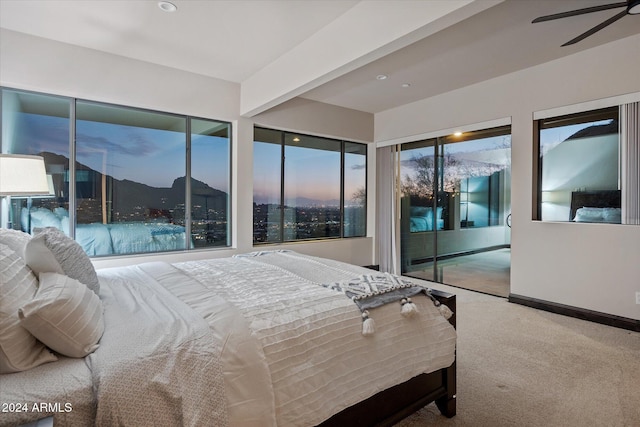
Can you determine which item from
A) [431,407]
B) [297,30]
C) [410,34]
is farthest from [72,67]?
[431,407]

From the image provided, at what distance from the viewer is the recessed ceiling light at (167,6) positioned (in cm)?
264

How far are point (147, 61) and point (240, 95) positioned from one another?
1.11 meters

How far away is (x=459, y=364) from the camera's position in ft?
8.14

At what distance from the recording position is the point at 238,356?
4.02 feet

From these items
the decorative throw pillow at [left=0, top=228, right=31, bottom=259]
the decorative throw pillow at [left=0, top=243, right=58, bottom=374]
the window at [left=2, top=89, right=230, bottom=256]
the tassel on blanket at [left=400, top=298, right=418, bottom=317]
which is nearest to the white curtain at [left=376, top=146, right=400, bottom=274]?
the window at [left=2, top=89, right=230, bottom=256]

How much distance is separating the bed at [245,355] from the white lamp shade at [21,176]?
Result: 71 centimetres

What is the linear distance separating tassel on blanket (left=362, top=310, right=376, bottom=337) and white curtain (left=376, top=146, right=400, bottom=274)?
417 centimetres

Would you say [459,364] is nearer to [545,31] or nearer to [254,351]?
[254,351]

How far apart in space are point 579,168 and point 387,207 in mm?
2713

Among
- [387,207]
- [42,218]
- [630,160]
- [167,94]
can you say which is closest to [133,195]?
[42,218]

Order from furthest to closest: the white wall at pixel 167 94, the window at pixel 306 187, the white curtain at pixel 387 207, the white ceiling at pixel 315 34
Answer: the white curtain at pixel 387 207 < the window at pixel 306 187 < the white wall at pixel 167 94 < the white ceiling at pixel 315 34

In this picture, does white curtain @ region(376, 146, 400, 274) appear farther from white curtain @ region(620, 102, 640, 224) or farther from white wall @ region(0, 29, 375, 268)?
white curtain @ region(620, 102, 640, 224)

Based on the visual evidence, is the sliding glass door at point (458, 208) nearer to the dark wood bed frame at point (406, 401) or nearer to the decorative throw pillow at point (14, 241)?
the dark wood bed frame at point (406, 401)

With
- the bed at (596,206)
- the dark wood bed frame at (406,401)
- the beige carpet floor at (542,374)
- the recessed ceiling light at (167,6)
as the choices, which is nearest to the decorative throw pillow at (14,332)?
the dark wood bed frame at (406,401)
